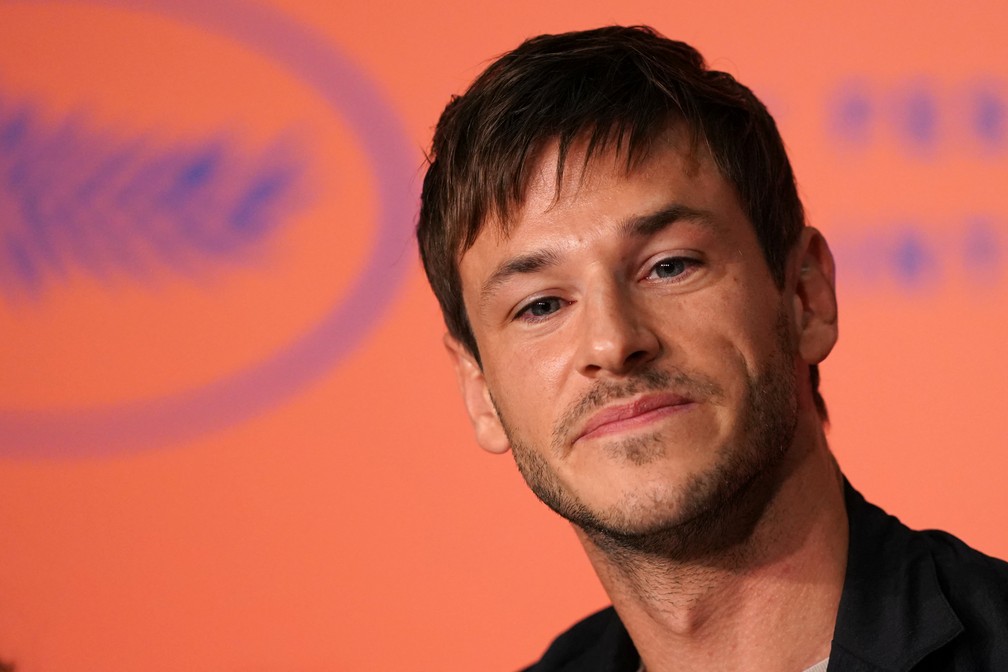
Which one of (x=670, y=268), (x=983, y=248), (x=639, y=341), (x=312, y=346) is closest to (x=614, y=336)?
(x=639, y=341)

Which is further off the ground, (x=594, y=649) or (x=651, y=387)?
(x=651, y=387)

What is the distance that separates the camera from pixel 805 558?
1.73 meters

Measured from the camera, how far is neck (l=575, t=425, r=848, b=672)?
1.71 m

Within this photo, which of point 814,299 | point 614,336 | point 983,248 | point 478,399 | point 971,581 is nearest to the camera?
point 614,336

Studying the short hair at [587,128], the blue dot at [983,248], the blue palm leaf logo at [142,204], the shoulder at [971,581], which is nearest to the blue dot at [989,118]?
the blue dot at [983,248]

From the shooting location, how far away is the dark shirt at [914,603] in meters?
1.61

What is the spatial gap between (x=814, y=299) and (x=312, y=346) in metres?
0.93

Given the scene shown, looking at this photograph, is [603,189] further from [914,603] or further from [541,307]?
[914,603]

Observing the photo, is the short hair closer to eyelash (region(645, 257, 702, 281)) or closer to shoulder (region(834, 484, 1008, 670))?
eyelash (region(645, 257, 702, 281))

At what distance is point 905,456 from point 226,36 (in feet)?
4.45

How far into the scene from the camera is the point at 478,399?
6.51 feet

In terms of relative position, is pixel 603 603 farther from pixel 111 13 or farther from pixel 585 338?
pixel 111 13

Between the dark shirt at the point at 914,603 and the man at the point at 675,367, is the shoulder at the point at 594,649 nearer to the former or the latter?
the man at the point at 675,367

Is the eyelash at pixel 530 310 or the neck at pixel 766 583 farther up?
the eyelash at pixel 530 310
